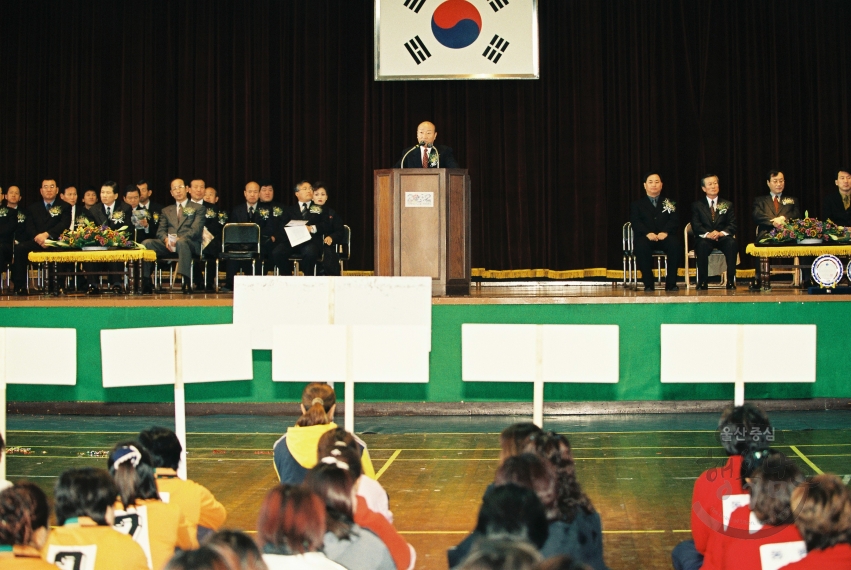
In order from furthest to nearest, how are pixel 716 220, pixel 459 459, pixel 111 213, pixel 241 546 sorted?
pixel 111 213
pixel 716 220
pixel 459 459
pixel 241 546

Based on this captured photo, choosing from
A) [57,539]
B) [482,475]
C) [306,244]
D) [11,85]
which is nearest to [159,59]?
[11,85]

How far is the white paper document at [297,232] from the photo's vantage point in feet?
33.1

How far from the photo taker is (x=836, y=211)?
32.9 ft

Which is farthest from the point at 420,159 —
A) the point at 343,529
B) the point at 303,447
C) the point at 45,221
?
the point at 343,529

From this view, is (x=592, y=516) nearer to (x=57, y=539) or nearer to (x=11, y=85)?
(x=57, y=539)

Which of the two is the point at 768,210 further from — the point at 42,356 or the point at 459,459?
the point at 42,356

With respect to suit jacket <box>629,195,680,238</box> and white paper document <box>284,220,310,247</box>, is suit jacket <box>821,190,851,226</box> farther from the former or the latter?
white paper document <box>284,220,310,247</box>

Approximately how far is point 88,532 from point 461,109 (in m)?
10.6

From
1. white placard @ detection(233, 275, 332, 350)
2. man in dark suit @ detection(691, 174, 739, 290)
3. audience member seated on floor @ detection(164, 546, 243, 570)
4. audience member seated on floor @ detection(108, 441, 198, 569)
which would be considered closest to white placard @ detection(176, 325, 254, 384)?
white placard @ detection(233, 275, 332, 350)

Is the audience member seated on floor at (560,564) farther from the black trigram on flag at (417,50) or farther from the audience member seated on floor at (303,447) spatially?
the black trigram on flag at (417,50)

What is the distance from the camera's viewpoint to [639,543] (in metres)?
4.52

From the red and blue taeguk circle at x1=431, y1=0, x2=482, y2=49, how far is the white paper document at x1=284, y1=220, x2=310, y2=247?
3505mm

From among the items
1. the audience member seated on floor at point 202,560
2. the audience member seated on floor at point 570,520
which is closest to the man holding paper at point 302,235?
the audience member seated on floor at point 570,520

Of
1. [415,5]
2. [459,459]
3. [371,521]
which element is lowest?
[459,459]
